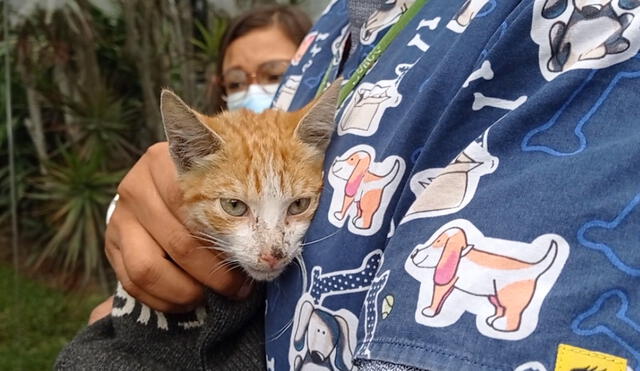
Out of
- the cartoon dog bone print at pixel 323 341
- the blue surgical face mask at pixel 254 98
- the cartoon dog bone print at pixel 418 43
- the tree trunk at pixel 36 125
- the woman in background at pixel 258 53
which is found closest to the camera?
the cartoon dog bone print at pixel 323 341

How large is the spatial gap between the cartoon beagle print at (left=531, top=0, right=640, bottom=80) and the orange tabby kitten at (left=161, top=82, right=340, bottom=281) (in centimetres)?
56

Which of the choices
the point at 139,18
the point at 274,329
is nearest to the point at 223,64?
the point at 139,18

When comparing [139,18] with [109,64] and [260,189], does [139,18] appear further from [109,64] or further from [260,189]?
[260,189]

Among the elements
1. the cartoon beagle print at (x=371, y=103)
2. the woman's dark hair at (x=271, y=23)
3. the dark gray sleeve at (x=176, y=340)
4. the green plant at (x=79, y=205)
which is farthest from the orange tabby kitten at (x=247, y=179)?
the green plant at (x=79, y=205)

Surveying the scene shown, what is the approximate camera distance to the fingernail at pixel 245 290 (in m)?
1.26

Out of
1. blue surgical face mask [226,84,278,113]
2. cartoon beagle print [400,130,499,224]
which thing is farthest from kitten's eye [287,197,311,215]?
blue surgical face mask [226,84,278,113]

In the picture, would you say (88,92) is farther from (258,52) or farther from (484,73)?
(484,73)

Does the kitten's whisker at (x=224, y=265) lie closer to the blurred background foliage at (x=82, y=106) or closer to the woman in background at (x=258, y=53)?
the woman in background at (x=258, y=53)

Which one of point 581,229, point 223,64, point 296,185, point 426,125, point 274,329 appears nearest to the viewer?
point 581,229

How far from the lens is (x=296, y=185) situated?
50.9 inches

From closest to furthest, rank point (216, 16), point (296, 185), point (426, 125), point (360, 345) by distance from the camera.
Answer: point (360, 345) < point (426, 125) < point (296, 185) < point (216, 16)

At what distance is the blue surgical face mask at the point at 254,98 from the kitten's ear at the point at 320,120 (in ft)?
5.16

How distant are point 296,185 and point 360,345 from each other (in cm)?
61

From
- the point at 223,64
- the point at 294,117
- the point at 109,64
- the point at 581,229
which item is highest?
the point at 581,229
